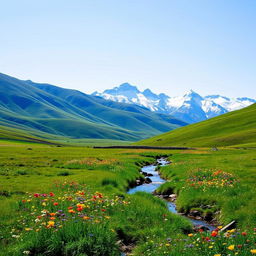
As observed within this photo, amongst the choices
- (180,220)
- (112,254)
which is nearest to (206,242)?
(112,254)

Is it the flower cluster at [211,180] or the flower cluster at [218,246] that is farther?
the flower cluster at [211,180]

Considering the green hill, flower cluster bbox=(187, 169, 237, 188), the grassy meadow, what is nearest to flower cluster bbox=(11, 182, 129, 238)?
the grassy meadow

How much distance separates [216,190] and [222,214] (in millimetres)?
4136

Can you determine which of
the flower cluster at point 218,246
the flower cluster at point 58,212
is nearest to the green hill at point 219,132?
the flower cluster at point 58,212

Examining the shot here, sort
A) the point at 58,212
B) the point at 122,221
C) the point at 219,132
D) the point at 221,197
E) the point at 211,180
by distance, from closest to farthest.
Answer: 1. the point at 58,212
2. the point at 122,221
3. the point at 221,197
4. the point at 211,180
5. the point at 219,132

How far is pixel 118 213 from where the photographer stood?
14.9 m

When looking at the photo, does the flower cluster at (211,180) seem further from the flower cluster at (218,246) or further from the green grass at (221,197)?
the flower cluster at (218,246)

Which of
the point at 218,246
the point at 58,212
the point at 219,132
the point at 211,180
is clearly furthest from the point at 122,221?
the point at 219,132

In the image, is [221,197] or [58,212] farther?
[221,197]

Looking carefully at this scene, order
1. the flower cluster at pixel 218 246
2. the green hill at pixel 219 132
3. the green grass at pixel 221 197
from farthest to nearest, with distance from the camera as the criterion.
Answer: the green hill at pixel 219 132 < the green grass at pixel 221 197 < the flower cluster at pixel 218 246

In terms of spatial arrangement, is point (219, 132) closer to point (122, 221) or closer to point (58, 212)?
point (122, 221)

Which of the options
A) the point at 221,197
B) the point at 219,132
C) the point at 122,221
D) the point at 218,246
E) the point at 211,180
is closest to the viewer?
the point at 218,246

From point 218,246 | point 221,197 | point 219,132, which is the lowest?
point 221,197

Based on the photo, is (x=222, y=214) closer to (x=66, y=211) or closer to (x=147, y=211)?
(x=147, y=211)
